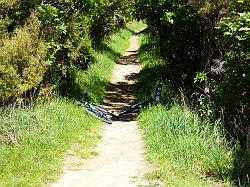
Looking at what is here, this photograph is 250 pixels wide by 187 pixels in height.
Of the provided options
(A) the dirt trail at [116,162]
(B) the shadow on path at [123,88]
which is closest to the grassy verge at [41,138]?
(A) the dirt trail at [116,162]

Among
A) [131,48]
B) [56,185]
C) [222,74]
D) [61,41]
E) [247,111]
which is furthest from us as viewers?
[131,48]

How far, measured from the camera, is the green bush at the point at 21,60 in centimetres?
1041

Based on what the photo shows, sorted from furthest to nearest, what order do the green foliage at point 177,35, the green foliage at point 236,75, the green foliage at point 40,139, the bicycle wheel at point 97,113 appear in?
the green foliage at point 177,35 → the bicycle wheel at point 97,113 → the green foliage at point 236,75 → the green foliage at point 40,139

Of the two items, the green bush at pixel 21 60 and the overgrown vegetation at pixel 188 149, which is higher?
the green bush at pixel 21 60

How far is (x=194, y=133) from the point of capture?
381 inches

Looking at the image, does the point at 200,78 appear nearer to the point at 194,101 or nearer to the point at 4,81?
the point at 194,101

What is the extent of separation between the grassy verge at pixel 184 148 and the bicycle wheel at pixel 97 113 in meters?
1.08

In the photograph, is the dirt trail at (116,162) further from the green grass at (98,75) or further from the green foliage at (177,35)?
the green foliage at (177,35)

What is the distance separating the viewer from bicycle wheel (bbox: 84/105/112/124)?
503 inches

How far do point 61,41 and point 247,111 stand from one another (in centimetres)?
544

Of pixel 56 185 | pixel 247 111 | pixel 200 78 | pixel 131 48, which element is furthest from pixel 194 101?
pixel 131 48

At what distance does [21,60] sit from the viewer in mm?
10703

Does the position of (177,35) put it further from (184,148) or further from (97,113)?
(184,148)

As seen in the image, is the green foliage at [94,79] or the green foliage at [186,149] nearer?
the green foliage at [186,149]
